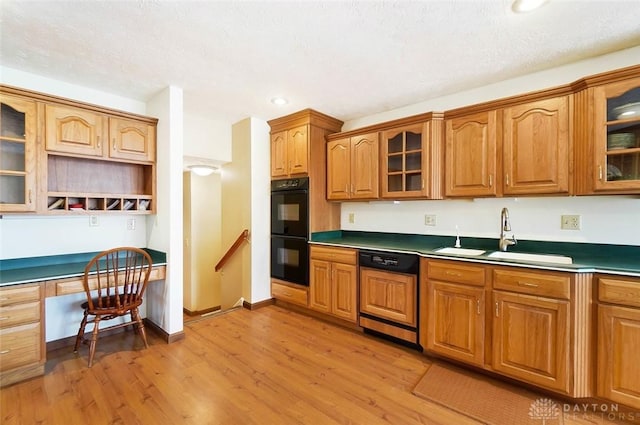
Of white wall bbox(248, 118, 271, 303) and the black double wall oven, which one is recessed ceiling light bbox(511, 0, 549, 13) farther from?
white wall bbox(248, 118, 271, 303)

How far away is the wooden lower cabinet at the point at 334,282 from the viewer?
9.96ft

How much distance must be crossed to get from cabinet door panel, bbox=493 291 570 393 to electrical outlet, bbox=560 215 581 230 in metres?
0.81

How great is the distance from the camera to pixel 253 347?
267cm

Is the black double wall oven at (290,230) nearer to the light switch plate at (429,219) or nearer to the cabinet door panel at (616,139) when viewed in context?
the light switch plate at (429,219)

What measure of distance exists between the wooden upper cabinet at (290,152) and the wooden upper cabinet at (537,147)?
81.1 inches

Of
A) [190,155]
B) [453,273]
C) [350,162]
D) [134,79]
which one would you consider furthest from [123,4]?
[453,273]

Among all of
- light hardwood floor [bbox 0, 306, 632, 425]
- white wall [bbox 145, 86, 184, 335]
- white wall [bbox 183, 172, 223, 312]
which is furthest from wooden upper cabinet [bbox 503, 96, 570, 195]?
white wall [bbox 183, 172, 223, 312]

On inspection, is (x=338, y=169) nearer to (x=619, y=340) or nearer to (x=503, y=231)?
(x=503, y=231)

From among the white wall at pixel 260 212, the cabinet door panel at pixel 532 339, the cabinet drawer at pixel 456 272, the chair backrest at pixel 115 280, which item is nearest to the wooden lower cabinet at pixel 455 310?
the cabinet drawer at pixel 456 272

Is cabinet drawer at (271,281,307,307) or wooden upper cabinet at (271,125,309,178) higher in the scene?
wooden upper cabinet at (271,125,309,178)

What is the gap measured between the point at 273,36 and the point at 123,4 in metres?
0.89

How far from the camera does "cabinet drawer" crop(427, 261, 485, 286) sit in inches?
87.0

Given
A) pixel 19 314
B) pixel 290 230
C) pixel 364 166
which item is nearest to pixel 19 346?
pixel 19 314

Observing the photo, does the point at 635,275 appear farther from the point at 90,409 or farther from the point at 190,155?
the point at 190,155
